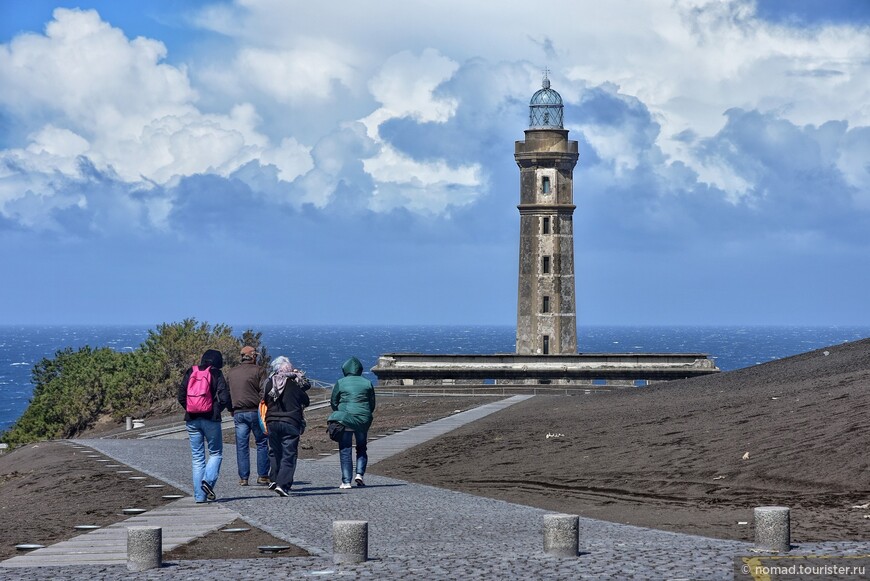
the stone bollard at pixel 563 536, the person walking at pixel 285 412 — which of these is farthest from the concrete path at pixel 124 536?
the stone bollard at pixel 563 536

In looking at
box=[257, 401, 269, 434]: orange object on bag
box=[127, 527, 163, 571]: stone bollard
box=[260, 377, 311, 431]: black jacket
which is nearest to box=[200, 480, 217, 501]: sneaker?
box=[260, 377, 311, 431]: black jacket

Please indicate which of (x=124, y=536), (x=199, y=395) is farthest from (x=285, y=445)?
(x=124, y=536)

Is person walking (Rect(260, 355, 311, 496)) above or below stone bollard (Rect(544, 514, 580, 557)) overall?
above

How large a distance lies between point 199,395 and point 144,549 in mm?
4870

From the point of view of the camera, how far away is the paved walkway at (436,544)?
11.4 metres

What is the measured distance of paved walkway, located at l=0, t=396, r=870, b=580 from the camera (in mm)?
11422

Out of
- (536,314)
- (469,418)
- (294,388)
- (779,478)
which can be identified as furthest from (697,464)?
(536,314)

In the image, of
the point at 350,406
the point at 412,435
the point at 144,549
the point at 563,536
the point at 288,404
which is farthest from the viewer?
the point at 412,435

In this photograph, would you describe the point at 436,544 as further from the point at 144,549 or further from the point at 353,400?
the point at 353,400

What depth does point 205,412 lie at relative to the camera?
53.8 feet

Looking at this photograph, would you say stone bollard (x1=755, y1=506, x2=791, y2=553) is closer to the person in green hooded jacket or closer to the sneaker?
the person in green hooded jacket

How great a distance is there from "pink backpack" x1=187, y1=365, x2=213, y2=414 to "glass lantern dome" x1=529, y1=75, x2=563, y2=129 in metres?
37.8

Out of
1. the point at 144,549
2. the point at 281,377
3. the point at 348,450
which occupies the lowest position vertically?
the point at 144,549

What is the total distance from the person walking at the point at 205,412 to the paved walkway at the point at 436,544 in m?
0.36
